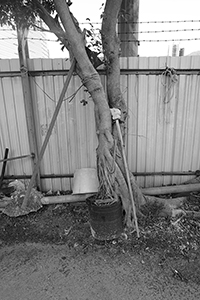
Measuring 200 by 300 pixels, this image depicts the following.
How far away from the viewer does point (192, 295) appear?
66.4 inches

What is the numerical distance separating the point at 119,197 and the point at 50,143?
4.82ft

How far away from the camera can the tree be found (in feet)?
7.51

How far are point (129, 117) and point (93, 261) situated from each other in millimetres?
2075

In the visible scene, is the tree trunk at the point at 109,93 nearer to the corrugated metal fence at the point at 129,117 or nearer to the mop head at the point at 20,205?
the corrugated metal fence at the point at 129,117

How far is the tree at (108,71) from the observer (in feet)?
7.51

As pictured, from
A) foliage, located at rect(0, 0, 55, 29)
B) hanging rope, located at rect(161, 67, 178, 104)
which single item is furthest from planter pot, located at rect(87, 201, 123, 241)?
foliage, located at rect(0, 0, 55, 29)

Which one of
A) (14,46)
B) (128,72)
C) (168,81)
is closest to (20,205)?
(128,72)

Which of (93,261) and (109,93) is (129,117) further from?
(93,261)

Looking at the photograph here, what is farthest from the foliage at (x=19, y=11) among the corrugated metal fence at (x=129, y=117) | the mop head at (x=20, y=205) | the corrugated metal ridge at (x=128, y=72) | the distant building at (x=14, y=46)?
the distant building at (x=14, y=46)

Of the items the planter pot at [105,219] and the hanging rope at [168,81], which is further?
the hanging rope at [168,81]

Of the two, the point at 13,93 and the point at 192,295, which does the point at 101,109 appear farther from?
the point at 192,295

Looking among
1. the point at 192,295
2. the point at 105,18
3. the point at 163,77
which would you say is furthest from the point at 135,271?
the point at 105,18

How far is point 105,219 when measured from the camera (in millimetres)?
2268

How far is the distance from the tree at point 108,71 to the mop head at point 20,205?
1.14 m
